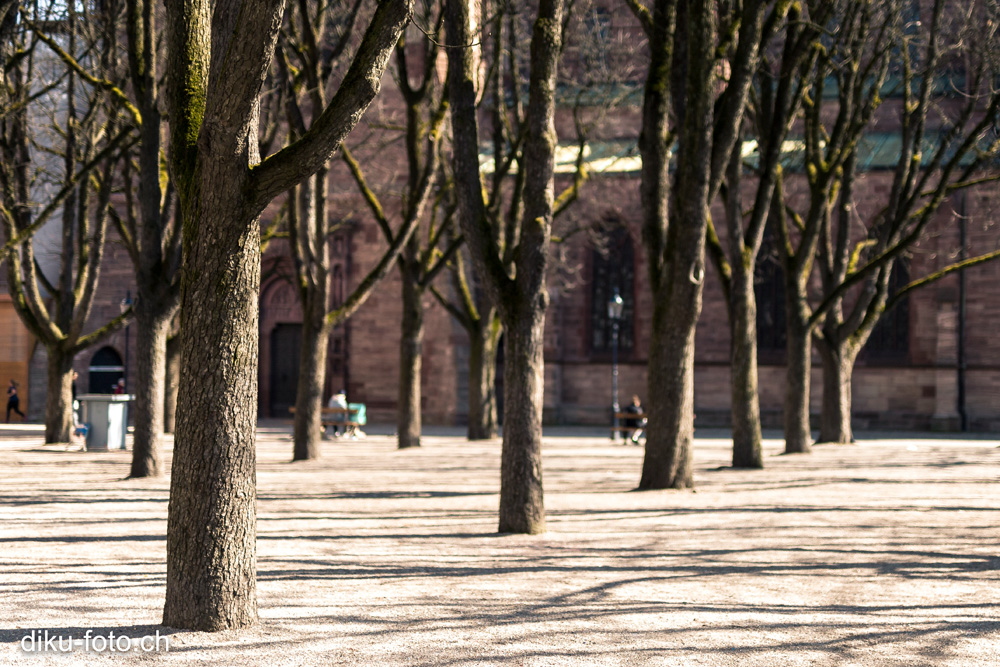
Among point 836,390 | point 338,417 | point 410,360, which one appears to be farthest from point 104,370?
point 836,390

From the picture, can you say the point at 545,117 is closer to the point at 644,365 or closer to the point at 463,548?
the point at 463,548

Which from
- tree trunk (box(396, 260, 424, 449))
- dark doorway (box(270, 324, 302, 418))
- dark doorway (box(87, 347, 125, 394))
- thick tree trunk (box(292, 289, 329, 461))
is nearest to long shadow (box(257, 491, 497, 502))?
thick tree trunk (box(292, 289, 329, 461))

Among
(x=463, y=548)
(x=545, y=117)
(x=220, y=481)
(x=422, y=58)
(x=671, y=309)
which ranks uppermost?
(x=422, y=58)

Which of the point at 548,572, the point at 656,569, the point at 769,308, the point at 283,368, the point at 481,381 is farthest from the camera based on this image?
the point at 283,368

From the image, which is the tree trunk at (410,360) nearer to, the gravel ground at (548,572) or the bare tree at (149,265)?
the gravel ground at (548,572)

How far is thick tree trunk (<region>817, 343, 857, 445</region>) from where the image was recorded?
21547mm

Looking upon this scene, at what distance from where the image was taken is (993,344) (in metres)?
30.9

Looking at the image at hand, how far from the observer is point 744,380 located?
16547 mm

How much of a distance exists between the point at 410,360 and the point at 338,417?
6613 mm

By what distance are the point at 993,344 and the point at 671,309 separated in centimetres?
2117

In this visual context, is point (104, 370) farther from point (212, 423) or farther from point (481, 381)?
point (212, 423)

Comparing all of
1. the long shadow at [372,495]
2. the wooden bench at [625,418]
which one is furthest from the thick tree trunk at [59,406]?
the wooden bench at [625,418]

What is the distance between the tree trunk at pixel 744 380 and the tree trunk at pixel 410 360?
6.66 meters

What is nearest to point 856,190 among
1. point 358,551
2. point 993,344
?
point 993,344
